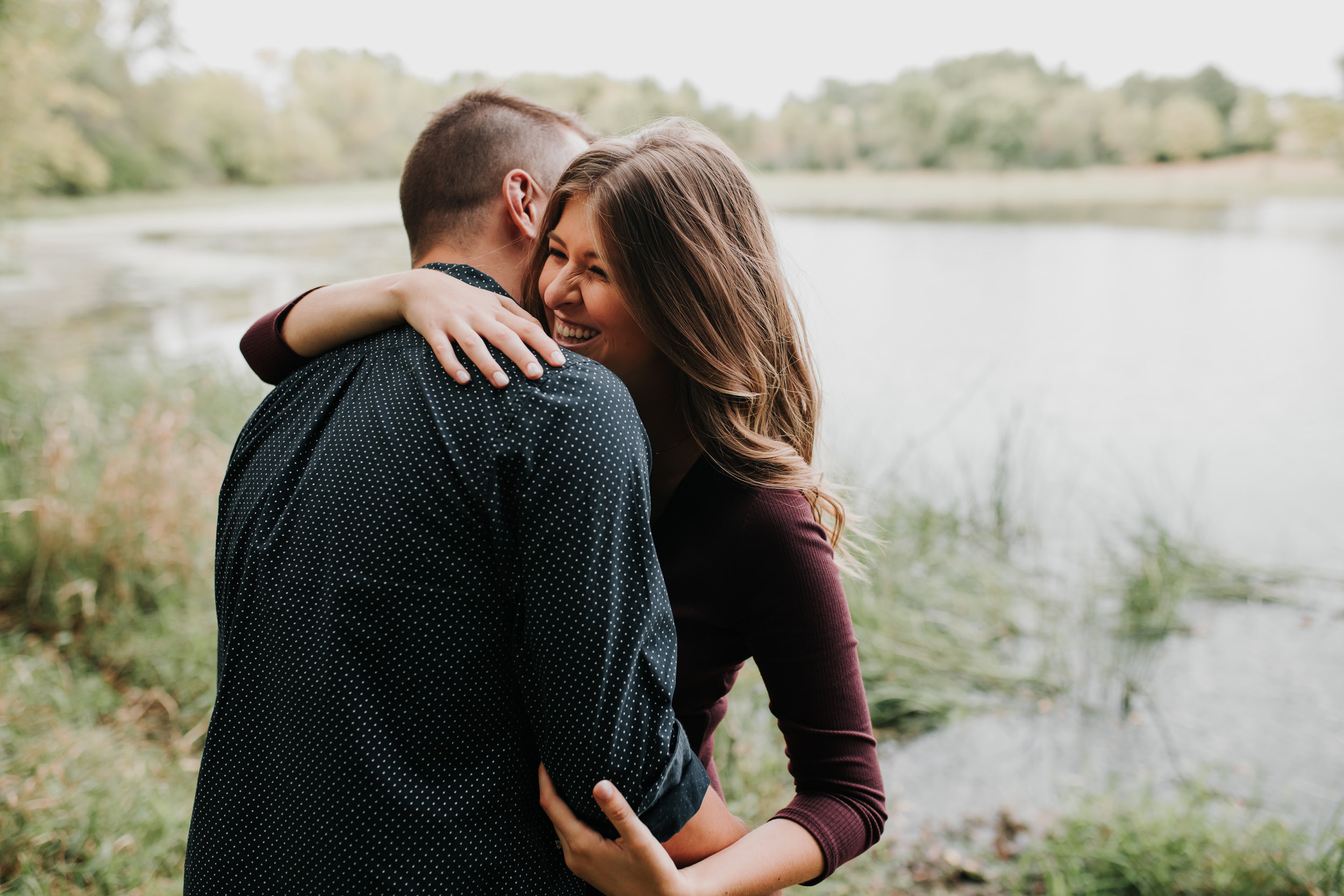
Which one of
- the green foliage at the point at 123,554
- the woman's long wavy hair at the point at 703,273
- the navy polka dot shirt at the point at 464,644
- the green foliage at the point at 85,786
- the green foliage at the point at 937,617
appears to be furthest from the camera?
the green foliage at the point at 937,617

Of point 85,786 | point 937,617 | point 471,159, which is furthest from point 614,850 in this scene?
point 937,617

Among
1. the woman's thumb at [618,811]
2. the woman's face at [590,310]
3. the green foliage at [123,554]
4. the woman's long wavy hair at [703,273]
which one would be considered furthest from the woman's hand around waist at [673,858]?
the green foliage at [123,554]

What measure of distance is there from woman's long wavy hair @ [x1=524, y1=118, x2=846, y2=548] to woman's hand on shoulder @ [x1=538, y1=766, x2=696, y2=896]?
54cm

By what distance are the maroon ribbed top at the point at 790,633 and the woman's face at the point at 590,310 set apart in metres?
0.27

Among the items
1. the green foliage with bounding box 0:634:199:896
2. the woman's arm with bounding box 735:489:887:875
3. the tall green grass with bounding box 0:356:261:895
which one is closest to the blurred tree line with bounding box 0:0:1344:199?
the tall green grass with bounding box 0:356:261:895

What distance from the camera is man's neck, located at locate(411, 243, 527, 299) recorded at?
1.72 meters

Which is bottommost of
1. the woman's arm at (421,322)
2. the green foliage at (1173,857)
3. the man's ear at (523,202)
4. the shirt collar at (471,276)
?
the green foliage at (1173,857)

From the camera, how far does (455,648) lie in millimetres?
1054

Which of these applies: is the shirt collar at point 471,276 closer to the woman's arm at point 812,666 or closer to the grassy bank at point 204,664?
the woman's arm at point 812,666

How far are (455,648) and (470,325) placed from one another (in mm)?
425

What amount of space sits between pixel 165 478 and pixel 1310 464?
32.8 ft

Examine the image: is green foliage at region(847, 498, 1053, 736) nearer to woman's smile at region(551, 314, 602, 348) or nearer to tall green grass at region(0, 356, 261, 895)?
woman's smile at region(551, 314, 602, 348)

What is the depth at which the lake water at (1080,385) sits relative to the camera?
4.54 metres

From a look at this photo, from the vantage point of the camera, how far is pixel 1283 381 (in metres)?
11.1
